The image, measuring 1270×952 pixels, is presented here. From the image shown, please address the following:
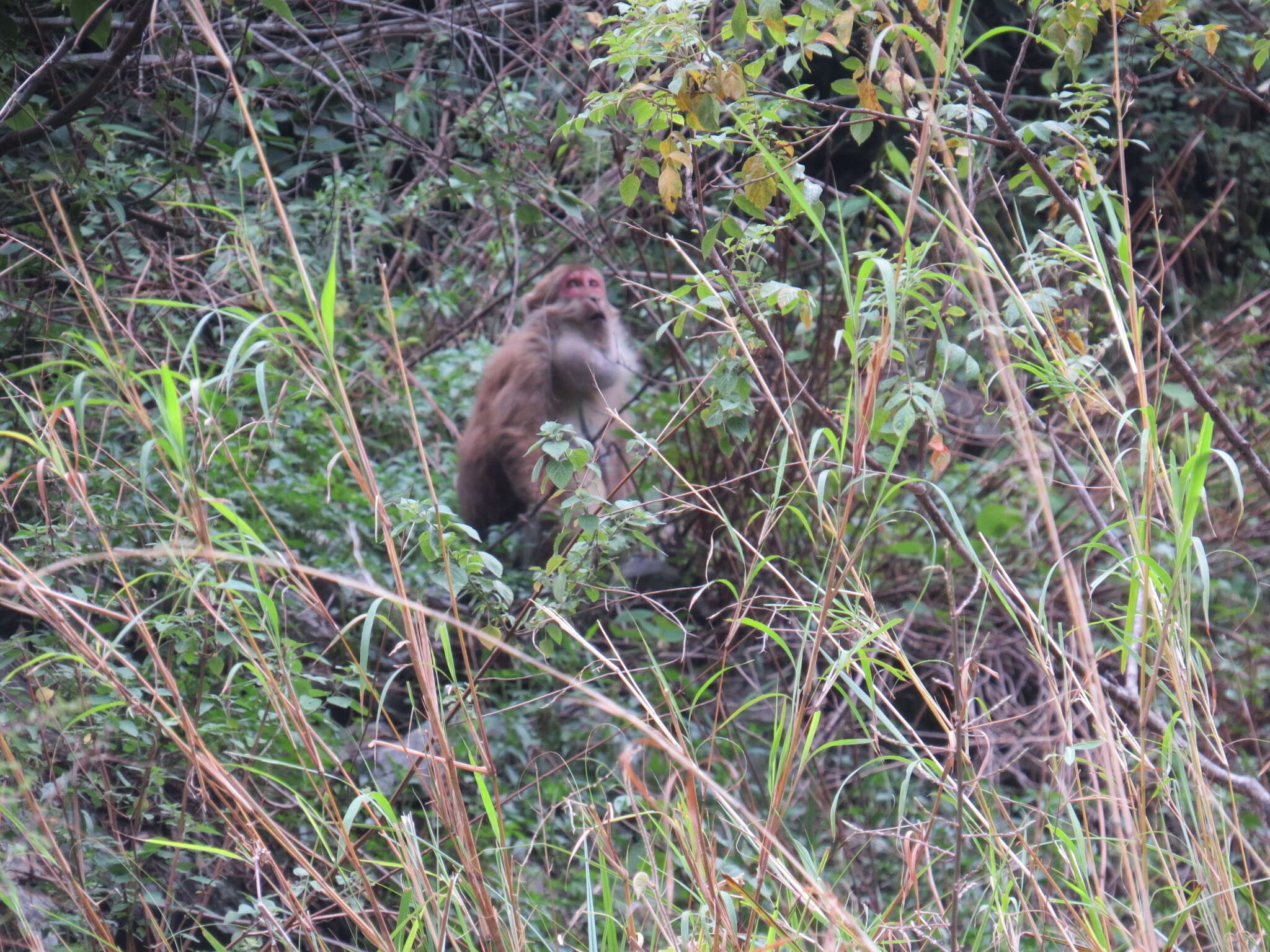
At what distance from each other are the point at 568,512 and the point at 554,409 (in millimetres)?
2588

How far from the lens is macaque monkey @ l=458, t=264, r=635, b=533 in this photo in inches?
189

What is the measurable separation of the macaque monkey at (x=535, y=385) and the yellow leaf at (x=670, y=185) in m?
2.19

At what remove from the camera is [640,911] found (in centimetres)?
258

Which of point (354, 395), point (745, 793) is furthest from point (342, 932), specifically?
point (354, 395)

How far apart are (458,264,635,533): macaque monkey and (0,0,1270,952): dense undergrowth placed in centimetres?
25

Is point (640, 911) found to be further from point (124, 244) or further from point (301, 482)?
point (124, 244)

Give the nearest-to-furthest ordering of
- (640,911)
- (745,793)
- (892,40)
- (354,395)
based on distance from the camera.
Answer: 1. (892,40)
2. (640,911)
3. (745,793)
4. (354,395)

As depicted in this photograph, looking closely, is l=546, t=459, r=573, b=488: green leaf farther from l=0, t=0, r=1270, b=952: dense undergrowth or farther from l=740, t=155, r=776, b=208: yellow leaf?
l=740, t=155, r=776, b=208: yellow leaf

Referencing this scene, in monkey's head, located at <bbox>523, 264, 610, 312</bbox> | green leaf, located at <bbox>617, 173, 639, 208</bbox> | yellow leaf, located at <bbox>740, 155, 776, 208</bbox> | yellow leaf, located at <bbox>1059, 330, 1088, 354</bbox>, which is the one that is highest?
yellow leaf, located at <bbox>740, 155, 776, 208</bbox>

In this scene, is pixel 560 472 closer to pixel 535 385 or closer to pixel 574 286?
pixel 535 385

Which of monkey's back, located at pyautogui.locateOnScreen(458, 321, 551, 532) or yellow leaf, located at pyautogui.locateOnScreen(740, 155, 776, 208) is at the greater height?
yellow leaf, located at pyautogui.locateOnScreen(740, 155, 776, 208)

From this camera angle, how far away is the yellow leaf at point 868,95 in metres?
2.29

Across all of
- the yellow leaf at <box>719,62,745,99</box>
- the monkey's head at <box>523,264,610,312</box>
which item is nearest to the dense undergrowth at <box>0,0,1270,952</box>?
the yellow leaf at <box>719,62,745,99</box>

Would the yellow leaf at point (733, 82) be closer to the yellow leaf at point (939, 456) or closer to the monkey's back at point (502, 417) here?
the yellow leaf at point (939, 456)
